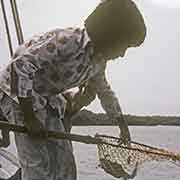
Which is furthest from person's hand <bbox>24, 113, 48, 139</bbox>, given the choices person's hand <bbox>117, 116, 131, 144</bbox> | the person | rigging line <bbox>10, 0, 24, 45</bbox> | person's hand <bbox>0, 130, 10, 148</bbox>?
rigging line <bbox>10, 0, 24, 45</bbox>

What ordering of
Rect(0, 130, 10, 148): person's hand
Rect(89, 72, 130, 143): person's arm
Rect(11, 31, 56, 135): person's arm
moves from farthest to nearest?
1. Rect(0, 130, 10, 148): person's hand
2. Rect(89, 72, 130, 143): person's arm
3. Rect(11, 31, 56, 135): person's arm

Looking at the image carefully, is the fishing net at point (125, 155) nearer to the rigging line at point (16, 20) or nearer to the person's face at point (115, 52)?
the person's face at point (115, 52)

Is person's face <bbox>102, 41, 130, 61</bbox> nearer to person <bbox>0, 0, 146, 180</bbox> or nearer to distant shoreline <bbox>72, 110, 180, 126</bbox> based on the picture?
person <bbox>0, 0, 146, 180</bbox>

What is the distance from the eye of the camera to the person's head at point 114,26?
7.17 feet

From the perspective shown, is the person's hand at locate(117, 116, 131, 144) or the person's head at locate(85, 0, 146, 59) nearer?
the person's head at locate(85, 0, 146, 59)

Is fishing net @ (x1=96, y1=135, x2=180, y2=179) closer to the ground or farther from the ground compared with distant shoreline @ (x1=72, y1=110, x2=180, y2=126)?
farther from the ground

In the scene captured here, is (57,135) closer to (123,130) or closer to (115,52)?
(115,52)

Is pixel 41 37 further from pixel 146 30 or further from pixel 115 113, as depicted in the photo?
pixel 115 113

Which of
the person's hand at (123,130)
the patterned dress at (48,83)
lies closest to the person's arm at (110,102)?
the person's hand at (123,130)

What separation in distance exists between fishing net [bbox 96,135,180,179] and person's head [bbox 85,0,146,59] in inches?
18.1

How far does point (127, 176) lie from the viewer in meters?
2.87

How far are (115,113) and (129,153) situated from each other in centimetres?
22

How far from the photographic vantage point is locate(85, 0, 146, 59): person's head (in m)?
2.19

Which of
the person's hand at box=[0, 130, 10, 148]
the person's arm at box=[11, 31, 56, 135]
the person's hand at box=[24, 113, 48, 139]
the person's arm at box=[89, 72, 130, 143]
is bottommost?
the person's hand at box=[0, 130, 10, 148]
